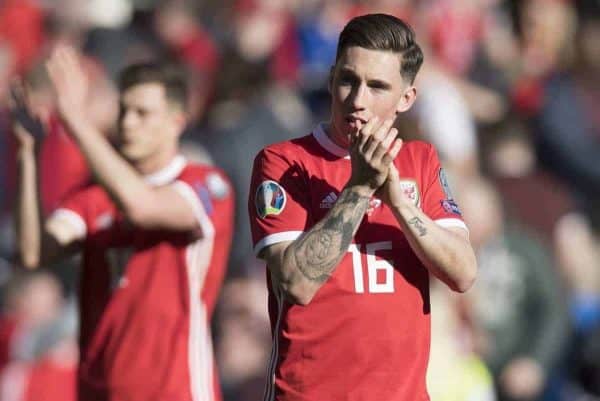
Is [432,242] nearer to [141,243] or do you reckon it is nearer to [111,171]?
[111,171]

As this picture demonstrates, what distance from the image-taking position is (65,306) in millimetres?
11508

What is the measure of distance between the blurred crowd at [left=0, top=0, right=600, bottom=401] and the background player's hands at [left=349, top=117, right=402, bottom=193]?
335cm

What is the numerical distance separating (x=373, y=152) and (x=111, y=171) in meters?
2.26

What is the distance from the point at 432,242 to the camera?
589cm

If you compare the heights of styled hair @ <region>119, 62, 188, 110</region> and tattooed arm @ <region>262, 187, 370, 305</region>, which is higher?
styled hair @ <region>119, 62, 188, 110</region>

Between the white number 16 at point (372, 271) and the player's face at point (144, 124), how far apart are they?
237cm

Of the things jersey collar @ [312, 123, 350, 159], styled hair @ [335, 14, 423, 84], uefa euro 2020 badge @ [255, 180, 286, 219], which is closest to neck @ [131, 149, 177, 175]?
jersey collar @ [312, 123, 350, 159]

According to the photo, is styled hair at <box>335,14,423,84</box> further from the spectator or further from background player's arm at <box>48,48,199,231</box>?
the spectator

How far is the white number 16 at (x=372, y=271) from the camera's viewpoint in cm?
607

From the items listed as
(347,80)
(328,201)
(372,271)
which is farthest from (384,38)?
(372,271)

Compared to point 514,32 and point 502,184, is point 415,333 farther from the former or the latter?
point 514,32

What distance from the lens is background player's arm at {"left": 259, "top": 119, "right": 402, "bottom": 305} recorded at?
575 cm

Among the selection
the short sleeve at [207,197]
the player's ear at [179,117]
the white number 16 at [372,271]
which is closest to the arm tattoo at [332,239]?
the white number 16 at [372,271]

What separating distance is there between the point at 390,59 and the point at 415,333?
96 cm
